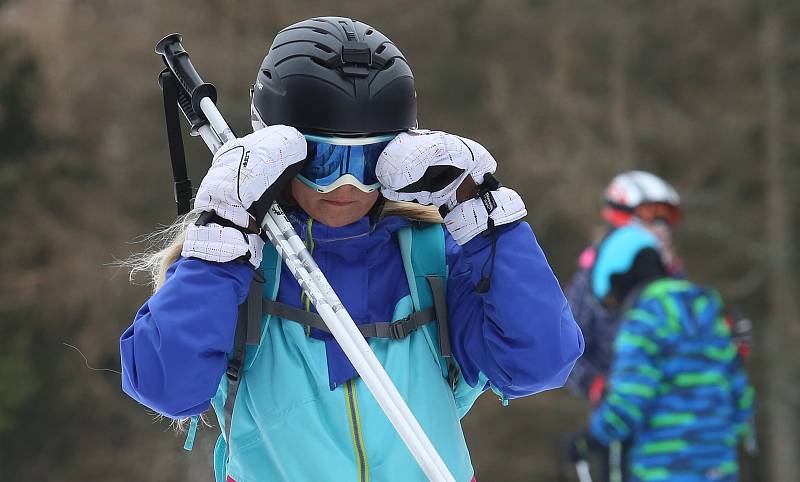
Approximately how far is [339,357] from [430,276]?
259 mm

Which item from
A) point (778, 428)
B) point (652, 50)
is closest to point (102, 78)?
point (652, 50)

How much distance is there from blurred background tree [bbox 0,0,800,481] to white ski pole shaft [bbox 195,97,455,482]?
8.68 meters

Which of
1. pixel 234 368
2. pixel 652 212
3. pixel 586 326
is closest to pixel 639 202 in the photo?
pixel 652 212

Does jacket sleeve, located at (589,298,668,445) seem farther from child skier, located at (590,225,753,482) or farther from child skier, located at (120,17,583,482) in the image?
child skier, located at (120,17,583,482)

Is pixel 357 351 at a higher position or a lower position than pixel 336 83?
lower

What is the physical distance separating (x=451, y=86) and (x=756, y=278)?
423 centimetres

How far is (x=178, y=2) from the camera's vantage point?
12.8m

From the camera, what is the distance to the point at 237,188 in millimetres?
2299

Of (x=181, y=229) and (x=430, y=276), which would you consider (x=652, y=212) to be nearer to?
(x=430, y=276)

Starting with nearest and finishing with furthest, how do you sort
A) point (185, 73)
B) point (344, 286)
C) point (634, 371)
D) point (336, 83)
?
point (336, 83)
point (344, 286)
point (185, 73)
point (634, 371)

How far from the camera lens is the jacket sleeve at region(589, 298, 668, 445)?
18.9ft

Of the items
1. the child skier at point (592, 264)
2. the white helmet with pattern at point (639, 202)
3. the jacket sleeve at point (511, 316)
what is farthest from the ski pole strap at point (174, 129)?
the white helmet with pattern at point (639, 202)

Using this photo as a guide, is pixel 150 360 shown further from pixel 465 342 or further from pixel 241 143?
pixel 465 342

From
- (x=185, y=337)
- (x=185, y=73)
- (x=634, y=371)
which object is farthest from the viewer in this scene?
(x=634, y=371)
